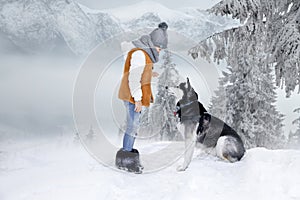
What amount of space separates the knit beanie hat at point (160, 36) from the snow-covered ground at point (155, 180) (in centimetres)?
231

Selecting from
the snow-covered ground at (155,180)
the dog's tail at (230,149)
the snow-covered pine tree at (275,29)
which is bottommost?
the snow-covered ground at (155,180)

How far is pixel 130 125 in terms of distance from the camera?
4684mm

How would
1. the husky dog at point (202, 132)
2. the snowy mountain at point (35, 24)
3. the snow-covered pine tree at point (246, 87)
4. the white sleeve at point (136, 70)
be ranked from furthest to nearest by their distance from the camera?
the snowy mountain at point (35, 24) → the snow-covered pine tree at point (246, 87) → the husky dog at point (202, 132) → the white sleeve at point (136, 70)

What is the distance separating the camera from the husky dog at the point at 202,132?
508 cm

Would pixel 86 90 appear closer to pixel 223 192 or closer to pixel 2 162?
pixel 2 162

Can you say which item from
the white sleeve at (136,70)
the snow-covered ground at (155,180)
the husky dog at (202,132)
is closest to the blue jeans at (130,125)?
the white sleeve at (136,70)

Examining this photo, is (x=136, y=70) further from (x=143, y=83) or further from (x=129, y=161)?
(x=129, y=161)

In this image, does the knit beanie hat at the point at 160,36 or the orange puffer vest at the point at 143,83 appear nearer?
the orange puffer vest at the point at 143,83

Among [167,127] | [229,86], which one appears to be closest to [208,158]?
[167,127]

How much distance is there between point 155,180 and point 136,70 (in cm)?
185

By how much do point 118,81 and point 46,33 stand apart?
202m

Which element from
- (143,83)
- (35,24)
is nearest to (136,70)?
(143,83)

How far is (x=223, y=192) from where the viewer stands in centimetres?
378

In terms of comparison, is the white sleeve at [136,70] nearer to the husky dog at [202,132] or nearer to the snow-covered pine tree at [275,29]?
the husky dog at [202,132]
